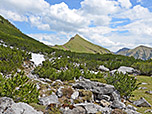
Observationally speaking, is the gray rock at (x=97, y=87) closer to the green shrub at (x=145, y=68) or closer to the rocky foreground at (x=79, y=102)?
the rocky foreground at (x=79, y=102)

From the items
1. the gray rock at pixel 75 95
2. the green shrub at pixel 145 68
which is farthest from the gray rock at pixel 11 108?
the green shrub at pixel 145 68

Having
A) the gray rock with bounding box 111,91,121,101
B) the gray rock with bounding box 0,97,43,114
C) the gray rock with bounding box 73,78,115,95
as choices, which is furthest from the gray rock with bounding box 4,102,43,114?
the gray rock with bounding box 111,91,121,101

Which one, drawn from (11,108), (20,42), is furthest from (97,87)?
(20,42)

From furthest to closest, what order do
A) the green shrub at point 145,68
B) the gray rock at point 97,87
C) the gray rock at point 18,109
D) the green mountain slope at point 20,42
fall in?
the green shrub at point 145,68
the green mountain slope at point 20,42
the gray rock at point 97,87
the gray rock at point 18,109

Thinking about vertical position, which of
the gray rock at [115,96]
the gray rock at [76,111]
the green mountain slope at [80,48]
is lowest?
the gray rock at [115,96]

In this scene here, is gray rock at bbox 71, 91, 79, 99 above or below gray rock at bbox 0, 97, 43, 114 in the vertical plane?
below

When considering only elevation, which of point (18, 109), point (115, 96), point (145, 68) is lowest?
point (115, 96)

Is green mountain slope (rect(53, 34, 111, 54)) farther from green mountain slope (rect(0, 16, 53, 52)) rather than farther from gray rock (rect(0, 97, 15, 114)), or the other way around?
gray rock (rect(0, 97, 15, 114))

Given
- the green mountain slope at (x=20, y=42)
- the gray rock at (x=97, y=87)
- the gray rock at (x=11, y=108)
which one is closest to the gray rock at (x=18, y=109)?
the gray rock at (x=11, y=108)

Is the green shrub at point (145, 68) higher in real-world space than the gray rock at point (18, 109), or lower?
higher

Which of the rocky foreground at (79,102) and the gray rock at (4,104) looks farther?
the rocky foreground at (79,102)

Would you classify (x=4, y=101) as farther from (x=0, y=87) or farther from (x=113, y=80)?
(x=113, y=80)

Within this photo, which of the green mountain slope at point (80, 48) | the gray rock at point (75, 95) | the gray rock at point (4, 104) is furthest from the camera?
the green mountain slope at point (80, 48)

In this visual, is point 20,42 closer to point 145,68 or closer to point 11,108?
point 11,108
